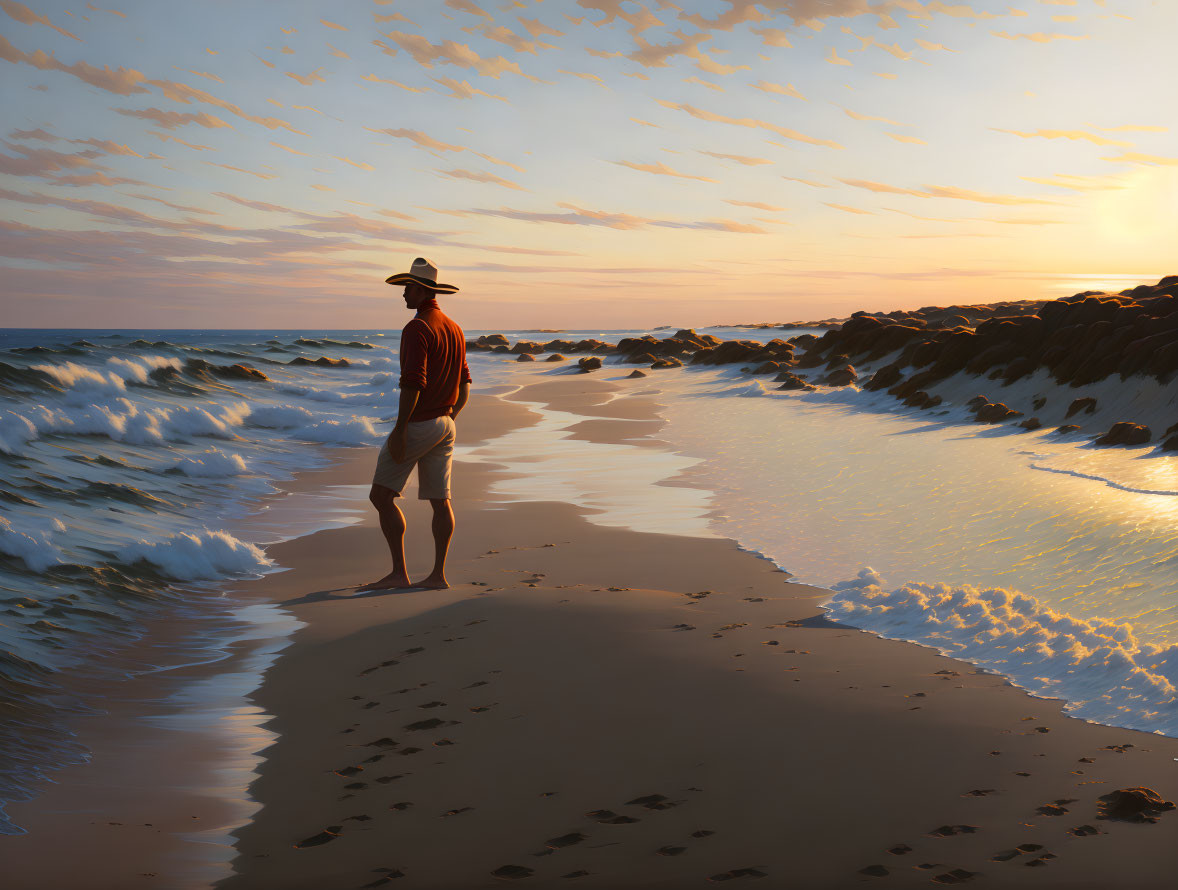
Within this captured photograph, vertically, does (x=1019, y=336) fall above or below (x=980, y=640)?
above

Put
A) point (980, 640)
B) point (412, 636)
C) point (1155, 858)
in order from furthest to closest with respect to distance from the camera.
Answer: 1. point (412, 636)
2. point (980, 640)
3. point (1155, 858)

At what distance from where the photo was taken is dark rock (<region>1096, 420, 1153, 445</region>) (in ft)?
35.7

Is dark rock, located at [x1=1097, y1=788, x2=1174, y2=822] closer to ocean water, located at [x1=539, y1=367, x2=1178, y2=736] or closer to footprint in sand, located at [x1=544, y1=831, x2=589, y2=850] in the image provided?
ocean water, located at [x1=539, y1=367, x2=1178, y2=736]

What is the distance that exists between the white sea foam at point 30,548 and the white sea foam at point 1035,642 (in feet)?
17.9

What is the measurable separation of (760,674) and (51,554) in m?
5.28

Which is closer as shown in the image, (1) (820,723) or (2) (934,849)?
(2) (934,849)

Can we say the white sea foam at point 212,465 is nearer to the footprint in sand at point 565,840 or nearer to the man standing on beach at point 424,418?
the man standing on beach at point 424,418

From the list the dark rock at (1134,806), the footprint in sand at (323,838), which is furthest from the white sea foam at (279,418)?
the dark rock at (1134,806)

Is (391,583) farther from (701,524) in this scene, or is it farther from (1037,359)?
(1037,359)

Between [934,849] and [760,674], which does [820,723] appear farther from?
[934,849]

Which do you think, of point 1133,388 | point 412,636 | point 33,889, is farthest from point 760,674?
point 1133,388

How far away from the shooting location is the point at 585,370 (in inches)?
1486

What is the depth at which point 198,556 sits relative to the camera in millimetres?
6738

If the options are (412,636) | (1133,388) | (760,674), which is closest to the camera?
(760,674)
